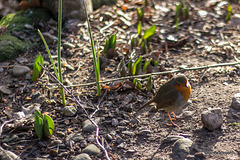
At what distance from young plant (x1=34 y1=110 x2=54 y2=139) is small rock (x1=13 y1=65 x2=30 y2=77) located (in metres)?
1.35

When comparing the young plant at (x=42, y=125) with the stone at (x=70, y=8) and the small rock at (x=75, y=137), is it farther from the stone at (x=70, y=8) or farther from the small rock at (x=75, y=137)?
the stone at (x=70, y=8)

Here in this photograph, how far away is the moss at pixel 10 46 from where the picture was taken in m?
4.53

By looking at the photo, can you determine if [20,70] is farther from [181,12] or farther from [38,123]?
[181,12]

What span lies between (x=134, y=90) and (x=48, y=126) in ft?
4.66

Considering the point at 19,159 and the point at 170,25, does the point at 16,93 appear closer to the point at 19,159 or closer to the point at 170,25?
the point at 19,159

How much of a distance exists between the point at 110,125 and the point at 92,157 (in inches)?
23.7

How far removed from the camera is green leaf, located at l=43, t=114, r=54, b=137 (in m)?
3.07

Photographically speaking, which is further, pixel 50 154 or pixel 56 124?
pixel 56 124

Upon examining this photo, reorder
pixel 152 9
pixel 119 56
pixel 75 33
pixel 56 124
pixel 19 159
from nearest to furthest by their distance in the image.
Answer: pixel 19 159
pixel 56 124
pixel 119 56
pixel 75 33
pixel 152 9

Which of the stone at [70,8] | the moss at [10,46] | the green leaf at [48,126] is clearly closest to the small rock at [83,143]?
the green leaf at [48,126]

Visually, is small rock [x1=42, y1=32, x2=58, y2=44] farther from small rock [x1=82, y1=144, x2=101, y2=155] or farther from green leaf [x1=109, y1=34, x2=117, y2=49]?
small rock [x1=82, y1=144, x2=101, y2=155]

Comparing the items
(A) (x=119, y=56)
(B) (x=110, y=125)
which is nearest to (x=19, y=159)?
(B) (x=110, y=125)

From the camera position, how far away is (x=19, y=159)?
9.69ft

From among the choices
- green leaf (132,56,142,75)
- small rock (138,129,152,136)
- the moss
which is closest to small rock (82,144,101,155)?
small rock (138,129,152,136)
